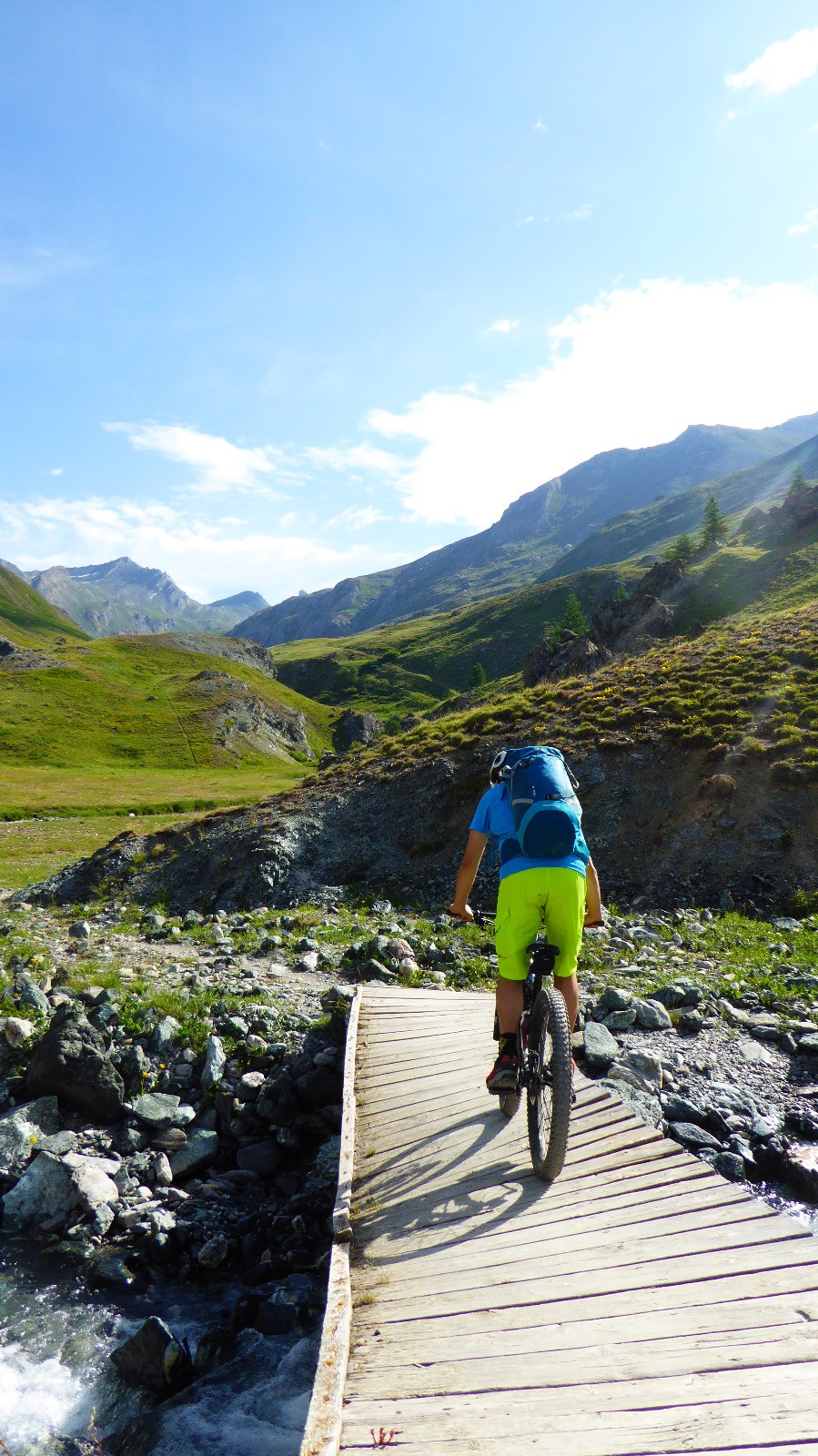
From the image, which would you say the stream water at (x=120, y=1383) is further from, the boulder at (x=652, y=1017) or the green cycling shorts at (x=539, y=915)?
the green cycling shorts at (x=539, y=915)

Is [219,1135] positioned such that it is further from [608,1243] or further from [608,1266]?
[608,1266]

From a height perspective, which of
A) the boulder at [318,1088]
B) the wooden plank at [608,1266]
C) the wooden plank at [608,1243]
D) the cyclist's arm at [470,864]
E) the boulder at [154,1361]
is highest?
the cyclist's arm at [470,864]

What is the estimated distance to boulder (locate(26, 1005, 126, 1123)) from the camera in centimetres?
990

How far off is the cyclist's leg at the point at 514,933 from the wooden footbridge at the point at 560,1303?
150cm

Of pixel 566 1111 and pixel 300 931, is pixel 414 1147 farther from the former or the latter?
pixel 300 931

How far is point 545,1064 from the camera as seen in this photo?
6.25m

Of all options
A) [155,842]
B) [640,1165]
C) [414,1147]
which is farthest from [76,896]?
[640,1165]

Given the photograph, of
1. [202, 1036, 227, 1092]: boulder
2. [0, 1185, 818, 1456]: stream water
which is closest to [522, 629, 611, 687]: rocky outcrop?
[202, 1036, 227, 1092]: boulder

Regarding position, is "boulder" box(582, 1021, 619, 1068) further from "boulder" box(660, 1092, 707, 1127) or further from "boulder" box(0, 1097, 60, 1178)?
"boulder" box(0, 1097, 60, 1178)

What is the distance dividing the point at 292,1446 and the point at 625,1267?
365cm

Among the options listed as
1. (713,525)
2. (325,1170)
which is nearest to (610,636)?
(713,525)

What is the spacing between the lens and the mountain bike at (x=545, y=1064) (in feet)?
19.4

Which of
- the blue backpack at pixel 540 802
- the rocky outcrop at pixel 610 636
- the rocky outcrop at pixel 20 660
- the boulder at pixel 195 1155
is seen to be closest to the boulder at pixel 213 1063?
the boulder at pixel 195 1155

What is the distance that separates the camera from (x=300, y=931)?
1847cm
